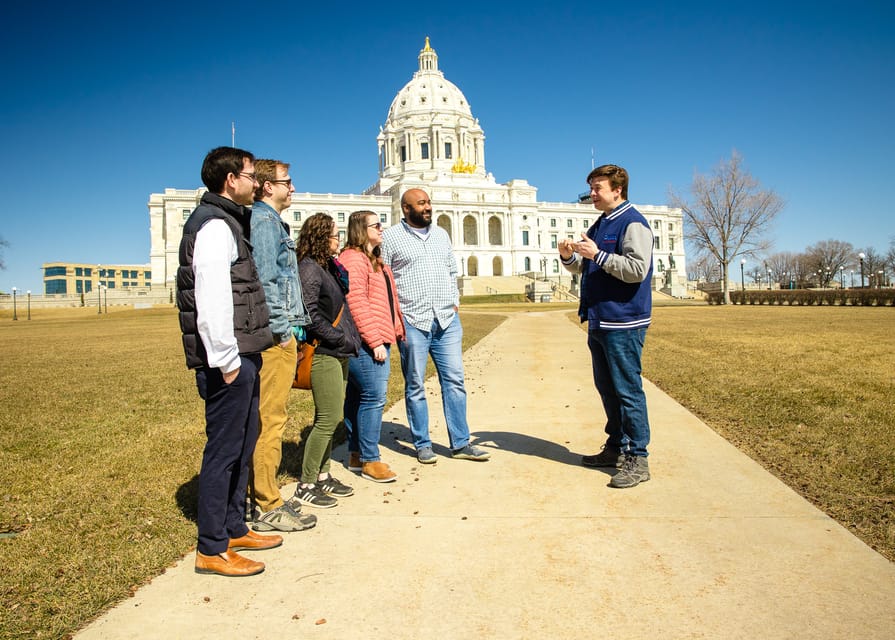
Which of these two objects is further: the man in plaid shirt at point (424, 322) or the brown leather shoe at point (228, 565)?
the man in plaid shirt at point (424, 322)

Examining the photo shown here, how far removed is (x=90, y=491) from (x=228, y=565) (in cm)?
237

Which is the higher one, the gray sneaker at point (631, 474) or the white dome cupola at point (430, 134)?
the white dome cupola at point (430, 134)

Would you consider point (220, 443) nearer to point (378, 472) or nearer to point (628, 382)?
point (378, 472)

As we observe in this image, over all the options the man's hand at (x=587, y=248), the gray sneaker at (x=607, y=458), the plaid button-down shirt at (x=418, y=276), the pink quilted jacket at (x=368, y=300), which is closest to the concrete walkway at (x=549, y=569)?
the gray sneaker at (x=607, y=458)

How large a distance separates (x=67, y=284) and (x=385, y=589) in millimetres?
196941

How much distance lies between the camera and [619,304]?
4.96 m

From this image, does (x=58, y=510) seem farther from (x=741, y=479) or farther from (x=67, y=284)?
(x=67, y=284)

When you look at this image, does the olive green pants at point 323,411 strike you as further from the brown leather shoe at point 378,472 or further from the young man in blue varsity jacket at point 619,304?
the young man in blue varsity jacket at point 619,304

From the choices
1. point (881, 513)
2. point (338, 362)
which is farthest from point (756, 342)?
point (338, 362)

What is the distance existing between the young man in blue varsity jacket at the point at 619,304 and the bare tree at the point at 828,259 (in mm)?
118454

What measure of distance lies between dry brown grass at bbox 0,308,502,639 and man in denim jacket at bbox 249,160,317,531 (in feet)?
1.85

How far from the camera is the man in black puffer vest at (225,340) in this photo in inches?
131

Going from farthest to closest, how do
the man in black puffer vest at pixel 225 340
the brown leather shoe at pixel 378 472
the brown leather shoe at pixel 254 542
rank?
the brown leather shoe at pixel 378 472, the brown leather shoe at pixel 254 542, the man in black puffer vest at pixel 225 340

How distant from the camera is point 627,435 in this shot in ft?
16.4
